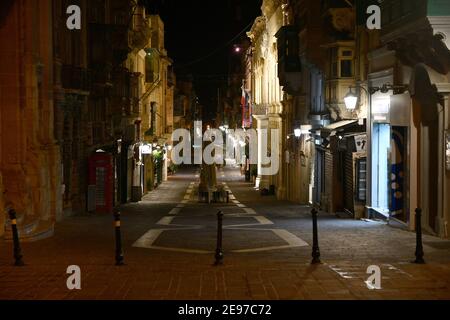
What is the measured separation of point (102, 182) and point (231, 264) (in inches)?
620

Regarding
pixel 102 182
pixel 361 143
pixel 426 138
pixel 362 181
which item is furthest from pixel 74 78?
pixel 426 138

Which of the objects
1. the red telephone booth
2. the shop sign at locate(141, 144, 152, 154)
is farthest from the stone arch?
the shop sign at locate(141, 144, 152, 154)

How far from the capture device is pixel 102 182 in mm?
27688

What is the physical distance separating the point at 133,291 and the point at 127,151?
29.1 metres

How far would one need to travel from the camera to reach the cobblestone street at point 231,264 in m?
10.2

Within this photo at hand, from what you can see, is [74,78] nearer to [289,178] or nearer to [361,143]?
[361,143]

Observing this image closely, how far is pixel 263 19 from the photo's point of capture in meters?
51.8

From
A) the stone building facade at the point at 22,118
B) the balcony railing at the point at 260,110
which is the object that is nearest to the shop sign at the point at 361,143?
the stone building facade at the point at 22,118

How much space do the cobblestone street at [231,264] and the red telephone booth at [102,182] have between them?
7142 millimetres

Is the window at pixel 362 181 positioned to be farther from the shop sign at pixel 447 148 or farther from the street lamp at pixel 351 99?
the shop sign at pixel 447 148

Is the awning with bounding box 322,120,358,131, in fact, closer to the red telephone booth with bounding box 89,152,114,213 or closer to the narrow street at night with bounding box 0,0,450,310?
the narrow street at night with bounding box 0,0,450,310
